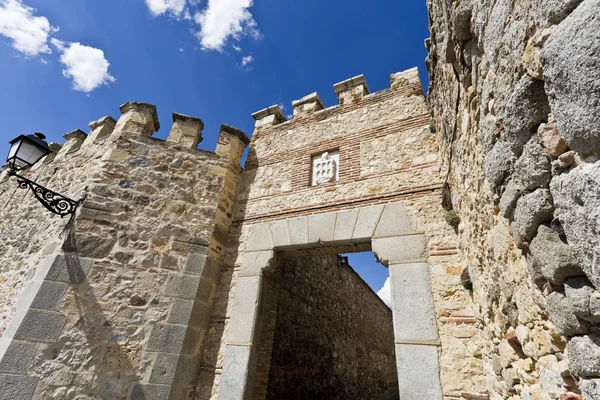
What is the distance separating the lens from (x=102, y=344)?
341cm

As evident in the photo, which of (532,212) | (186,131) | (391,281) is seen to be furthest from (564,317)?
(186,131)

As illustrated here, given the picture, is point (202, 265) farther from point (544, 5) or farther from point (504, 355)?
point (544, 5)

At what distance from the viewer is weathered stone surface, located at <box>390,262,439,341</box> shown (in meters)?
2.83

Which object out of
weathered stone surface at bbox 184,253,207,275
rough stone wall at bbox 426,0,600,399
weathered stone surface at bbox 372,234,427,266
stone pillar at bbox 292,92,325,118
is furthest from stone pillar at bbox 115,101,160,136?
rough stone wall at bbox 426,0,600,399

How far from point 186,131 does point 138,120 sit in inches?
28.4

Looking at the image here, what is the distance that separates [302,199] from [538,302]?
3.11 metres

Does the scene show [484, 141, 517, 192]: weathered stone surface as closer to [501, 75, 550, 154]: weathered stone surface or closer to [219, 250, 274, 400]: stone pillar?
[501, 75, 550, 154]: weathered stone surface

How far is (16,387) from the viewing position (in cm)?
304

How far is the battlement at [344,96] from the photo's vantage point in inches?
175

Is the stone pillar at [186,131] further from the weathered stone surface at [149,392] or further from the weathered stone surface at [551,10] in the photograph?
the weathered stone surface at [551,10]

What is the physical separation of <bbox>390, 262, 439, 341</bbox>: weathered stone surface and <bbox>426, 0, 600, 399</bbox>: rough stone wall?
0.73m

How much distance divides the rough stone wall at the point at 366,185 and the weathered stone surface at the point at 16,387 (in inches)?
62.8

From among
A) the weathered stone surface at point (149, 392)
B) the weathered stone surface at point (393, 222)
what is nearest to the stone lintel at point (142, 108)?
the weathered stone surface at point (149, 392)

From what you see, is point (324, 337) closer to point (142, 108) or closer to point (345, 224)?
point (345, 224)
